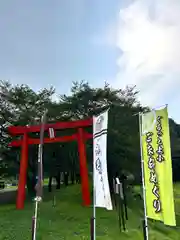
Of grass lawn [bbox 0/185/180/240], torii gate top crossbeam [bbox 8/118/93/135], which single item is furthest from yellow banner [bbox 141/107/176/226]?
torii gate top crossbeam [bbox 8/118/93/135]

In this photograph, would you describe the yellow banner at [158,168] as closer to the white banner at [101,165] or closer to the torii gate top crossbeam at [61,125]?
the white banner at [101,165]

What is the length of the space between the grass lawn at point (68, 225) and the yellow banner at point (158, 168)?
333 cm

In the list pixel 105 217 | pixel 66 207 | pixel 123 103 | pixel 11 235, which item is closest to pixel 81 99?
pixel 123 103

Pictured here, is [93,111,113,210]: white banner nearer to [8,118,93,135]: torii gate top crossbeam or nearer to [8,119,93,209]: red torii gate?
[8,118,93,135]: torii gate top crossbeam

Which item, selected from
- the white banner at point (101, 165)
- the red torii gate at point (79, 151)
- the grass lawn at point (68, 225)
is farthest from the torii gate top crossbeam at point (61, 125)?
the white banner at point (101, 165)

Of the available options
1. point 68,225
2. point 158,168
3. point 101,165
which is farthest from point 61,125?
point 158,168

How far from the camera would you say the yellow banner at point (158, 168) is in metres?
6.12

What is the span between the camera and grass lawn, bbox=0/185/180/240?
8922 millimetres

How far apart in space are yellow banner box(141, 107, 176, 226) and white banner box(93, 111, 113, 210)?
1.26 meters

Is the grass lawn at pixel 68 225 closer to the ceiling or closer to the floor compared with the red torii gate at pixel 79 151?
closer to the floor

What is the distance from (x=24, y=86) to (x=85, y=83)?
4579 mm

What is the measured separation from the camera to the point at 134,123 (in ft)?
52.9

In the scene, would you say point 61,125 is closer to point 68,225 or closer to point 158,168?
point 68,225

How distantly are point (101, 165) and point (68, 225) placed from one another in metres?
4.02
